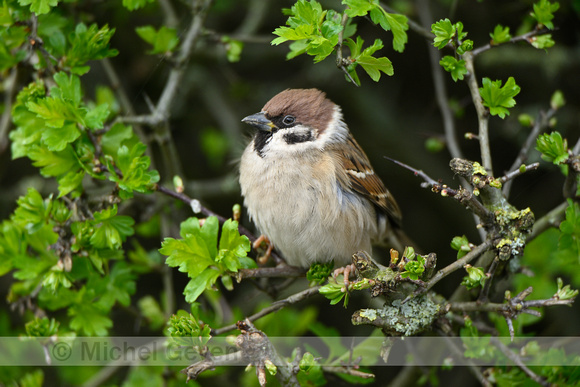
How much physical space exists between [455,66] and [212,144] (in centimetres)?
225

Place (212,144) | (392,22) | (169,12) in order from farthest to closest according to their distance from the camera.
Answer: (212,144) < (169,12) < (392,22)

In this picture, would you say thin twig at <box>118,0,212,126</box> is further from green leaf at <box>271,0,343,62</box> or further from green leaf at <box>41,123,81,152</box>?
green leaf at <box>271,0,343,62</box>

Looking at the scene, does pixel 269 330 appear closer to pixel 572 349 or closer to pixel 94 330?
pixel 94 330

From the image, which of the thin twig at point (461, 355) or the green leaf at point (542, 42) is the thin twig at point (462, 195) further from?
the green leaf at point (542, 42)

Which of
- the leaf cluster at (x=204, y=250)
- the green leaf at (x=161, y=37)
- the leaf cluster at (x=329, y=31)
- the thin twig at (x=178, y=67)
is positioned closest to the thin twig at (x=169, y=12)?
the thin twig at (x=178, y=67)

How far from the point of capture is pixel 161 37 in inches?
104

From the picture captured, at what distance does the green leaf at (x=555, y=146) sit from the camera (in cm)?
203

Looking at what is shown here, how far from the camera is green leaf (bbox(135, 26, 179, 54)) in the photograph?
2.61 metres

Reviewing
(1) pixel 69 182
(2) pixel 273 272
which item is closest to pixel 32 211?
(1) pixel 69 182

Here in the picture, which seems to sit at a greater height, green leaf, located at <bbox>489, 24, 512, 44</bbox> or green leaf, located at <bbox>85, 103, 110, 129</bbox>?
green leaf, located at <bbox>489, 24, 512, 44</bbox>

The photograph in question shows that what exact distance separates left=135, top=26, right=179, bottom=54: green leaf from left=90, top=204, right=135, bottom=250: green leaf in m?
0.87

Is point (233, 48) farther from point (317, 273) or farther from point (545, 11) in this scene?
point (545, 11)

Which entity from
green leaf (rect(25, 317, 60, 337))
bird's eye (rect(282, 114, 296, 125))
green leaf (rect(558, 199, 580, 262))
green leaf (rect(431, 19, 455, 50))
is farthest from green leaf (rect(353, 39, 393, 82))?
green leaf (rect(25, 317, 60, 337))

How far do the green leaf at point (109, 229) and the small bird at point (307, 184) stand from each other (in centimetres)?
61
